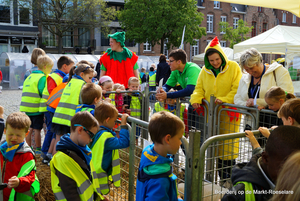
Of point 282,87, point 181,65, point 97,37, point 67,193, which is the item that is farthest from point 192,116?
point 97,37

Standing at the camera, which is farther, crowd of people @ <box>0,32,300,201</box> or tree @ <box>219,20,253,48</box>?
tree @ <box>219,20,253,48</box>

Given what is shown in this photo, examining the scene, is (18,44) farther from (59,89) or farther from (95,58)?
(59,89)

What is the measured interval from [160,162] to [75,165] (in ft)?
2.67

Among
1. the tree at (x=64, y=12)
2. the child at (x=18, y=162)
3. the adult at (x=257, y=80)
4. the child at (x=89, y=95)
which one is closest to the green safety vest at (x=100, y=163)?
the child at (x=18, y=162)

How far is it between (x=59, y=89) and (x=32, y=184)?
2.31 meters

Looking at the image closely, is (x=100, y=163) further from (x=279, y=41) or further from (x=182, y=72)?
(x=279, y=41)

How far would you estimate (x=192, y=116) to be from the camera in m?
4.71

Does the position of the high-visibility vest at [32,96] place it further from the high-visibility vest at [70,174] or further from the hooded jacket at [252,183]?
the hooded jacket at [252,183]

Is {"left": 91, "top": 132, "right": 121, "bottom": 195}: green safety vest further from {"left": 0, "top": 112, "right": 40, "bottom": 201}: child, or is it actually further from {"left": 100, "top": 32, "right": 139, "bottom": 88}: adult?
{"left": 100, "top": 32, "right": 139, "bottom": 88}: adult

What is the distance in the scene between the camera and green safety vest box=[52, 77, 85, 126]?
13.6 ft

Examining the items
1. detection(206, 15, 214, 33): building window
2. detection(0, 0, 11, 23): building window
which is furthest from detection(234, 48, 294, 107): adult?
detection(206, 15, 214, 33): building window

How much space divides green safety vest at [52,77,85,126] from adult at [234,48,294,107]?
7.39 feet

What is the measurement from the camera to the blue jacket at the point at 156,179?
1964 millimetres

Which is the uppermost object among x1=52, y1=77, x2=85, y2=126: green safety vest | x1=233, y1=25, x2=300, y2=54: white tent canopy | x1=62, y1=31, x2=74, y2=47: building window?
x1=62, y1=31, x2=74, y2=47: building window
